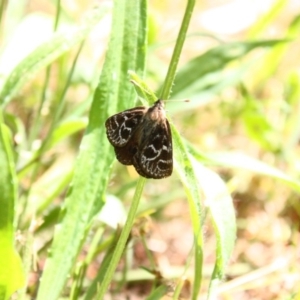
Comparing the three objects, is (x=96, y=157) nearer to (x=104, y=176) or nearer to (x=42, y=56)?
(x=104, y=176)

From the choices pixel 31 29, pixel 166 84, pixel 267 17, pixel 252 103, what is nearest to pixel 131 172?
pixel 252 103

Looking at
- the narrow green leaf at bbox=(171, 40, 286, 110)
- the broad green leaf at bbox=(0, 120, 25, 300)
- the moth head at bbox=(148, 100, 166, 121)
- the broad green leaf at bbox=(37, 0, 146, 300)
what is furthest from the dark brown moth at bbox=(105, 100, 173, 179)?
the narrow green leaf at bbox=(171, 40, 286, 110)

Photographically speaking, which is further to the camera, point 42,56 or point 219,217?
point 42,56

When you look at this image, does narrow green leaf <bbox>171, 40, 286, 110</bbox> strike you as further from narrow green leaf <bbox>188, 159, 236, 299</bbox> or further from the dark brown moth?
the dark brown moth

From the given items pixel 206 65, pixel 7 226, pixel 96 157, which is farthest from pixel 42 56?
pixel 206 65

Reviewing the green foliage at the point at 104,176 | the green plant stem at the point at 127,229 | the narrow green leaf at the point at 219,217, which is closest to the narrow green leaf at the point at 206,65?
the green foliage at the point at 104,176

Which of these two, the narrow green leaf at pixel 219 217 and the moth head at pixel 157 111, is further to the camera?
the narrow green leaf at pixel 219 217

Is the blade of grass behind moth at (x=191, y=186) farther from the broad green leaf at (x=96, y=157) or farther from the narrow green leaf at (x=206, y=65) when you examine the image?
the narrow green leaf at (x=206, y=65)
